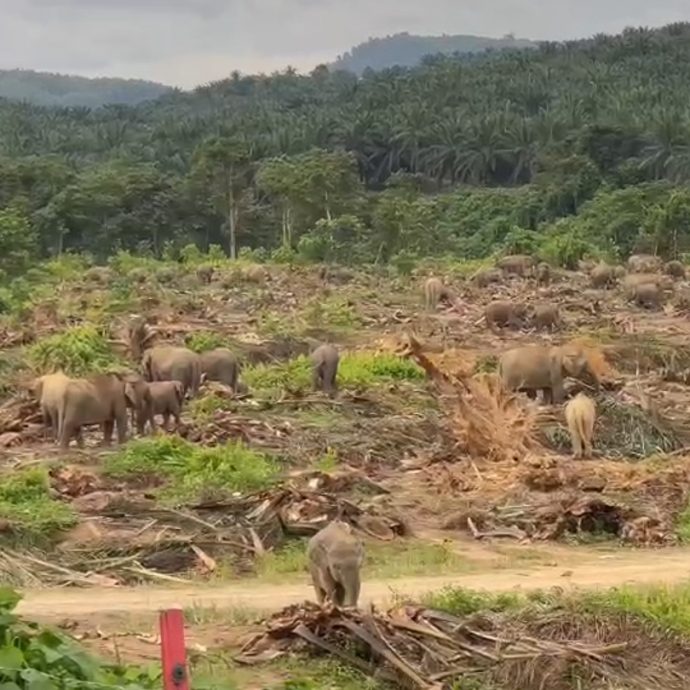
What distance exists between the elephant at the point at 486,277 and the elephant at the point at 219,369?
16.8 metres

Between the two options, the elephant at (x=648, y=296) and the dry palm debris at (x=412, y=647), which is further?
the elephant at (x=648, y=296)

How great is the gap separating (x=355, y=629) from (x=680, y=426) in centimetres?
1003

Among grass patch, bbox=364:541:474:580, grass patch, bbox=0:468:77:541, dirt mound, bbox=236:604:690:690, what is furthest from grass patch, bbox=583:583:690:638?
grass patch, bbox=0:468:77:541

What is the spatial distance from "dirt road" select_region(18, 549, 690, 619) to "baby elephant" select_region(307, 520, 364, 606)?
0.84 meters

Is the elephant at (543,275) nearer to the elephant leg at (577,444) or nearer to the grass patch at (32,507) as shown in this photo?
the elephant leg at (577,444)

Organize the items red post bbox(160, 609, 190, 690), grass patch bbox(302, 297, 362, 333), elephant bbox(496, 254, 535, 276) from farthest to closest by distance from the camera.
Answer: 1. elephant bbox(496, 254, 535, 276)
2. grass patch bbox(302, 297, 362, 333)
3. red post bbox(160, 609, 190, 690)

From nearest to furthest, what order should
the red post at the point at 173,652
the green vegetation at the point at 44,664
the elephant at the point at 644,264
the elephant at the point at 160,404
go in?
the red post at the point at 173,652 < the green vegetation at the point at 44,664 < the elephant at the point at 160,404 < the elephant at the point at 644,264

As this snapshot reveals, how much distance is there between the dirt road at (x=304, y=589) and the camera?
9.72 m

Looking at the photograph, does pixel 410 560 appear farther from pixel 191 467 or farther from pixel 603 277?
pixel 603 277

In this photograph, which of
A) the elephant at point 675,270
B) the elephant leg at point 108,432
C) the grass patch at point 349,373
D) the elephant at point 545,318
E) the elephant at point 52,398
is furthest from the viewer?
the elephant at point 675,270

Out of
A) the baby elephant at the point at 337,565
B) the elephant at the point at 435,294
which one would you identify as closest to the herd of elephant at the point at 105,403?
the baby elephant at the point at 337,565

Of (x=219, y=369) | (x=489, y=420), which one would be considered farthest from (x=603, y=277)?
(x=489, y=420)

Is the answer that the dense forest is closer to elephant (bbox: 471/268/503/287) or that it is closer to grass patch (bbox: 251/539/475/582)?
elephant (bbox: 471/268/503/287)

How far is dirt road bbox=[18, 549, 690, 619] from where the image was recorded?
9719mm
